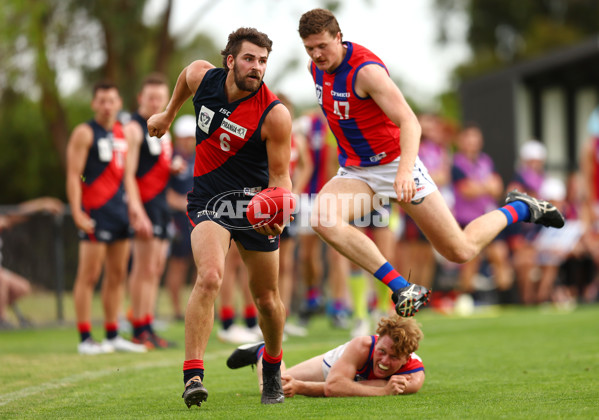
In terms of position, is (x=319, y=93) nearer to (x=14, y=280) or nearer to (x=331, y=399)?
(x=331, y=399)

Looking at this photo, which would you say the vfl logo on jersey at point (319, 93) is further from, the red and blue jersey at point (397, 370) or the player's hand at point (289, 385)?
the player's hand at point (289, 385)

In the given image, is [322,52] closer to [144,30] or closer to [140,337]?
[140,337]

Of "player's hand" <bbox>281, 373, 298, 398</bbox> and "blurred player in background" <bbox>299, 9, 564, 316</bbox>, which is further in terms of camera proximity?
"blurred player in background" <bbox>299, 9, 564, 316</bbox>

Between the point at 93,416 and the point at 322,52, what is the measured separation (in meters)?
3.02

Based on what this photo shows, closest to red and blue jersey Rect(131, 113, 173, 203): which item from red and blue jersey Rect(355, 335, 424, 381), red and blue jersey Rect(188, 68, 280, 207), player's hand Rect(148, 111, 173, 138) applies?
player's hand Rect(148, 111, 173, 138)

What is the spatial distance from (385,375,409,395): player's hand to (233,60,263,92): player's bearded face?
82.2 inches

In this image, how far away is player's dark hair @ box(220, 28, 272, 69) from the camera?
5375 mm

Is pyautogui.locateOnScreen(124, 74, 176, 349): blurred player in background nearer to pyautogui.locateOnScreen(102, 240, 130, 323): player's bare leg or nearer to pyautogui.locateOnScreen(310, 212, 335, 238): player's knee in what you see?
pyautogui.locateOnScreen(102, 240, 130, 323): player's bare leg

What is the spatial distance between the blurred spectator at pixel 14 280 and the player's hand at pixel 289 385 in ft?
23.2

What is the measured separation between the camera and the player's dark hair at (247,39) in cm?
538

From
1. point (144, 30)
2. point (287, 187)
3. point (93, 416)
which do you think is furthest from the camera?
point (144, 30)

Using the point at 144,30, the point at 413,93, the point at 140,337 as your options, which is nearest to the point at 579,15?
the point at 413,93

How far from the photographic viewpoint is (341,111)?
654cm

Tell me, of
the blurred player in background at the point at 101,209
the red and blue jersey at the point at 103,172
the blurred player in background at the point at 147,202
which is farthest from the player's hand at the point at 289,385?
the red and blue jersey at the point at 103,172
